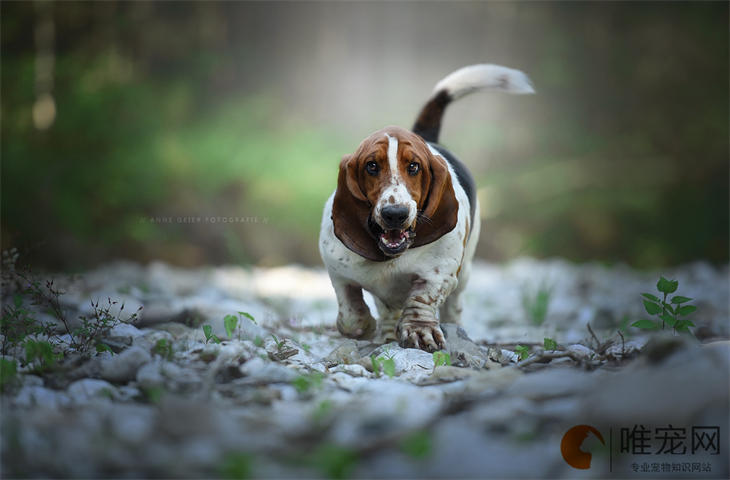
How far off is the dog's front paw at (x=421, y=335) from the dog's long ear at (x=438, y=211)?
342mm

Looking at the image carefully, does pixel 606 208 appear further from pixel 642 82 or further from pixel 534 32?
pixel 534 32

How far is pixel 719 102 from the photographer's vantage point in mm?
9820

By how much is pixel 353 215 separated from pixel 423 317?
1.74ft

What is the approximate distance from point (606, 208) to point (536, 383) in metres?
8.87

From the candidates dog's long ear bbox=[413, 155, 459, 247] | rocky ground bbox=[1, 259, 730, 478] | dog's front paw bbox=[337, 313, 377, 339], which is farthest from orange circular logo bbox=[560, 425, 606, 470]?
dog's front paw bbox=[337, 313, 377, 339]

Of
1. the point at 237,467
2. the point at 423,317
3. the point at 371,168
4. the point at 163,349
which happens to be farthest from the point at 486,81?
the point at 237,467

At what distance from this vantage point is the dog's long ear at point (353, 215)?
7.96 feet

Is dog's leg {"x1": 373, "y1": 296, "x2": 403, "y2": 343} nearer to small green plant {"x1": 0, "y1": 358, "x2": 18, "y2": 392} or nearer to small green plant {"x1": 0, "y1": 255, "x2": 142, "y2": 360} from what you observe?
small green plant {"x1": 0, "y1": 255, "x2": 142, "y2": 360}

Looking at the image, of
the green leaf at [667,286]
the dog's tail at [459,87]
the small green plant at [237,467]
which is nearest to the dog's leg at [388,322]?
the dog's tail at [459,87]

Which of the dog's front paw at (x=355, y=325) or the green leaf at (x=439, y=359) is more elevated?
the dog's front paw at (x=355, y=325)

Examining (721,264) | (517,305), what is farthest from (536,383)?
(721,264)

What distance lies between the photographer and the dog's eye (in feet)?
7.77

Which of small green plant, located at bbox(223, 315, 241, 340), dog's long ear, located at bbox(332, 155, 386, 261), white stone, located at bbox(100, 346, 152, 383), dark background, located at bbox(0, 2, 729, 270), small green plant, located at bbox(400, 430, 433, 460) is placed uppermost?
dark background, located at bbox(0, 2, 729, 270)

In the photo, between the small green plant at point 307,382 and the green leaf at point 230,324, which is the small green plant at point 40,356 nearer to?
the green leaf at point 230,324
